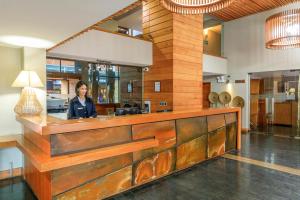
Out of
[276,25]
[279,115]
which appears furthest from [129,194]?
[279,115]

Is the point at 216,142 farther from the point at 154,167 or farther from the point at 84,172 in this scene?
the point at 84,172

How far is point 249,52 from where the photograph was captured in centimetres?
852

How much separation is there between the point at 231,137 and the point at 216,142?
0.81 metres

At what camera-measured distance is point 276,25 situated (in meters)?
5.06

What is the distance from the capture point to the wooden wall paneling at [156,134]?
127 inches

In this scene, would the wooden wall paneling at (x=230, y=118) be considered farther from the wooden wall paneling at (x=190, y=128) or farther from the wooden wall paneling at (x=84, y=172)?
the wooden wall paneling at (x=84, y=172)

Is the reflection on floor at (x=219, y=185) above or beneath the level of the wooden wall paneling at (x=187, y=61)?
beneath

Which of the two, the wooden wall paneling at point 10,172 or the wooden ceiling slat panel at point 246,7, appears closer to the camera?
the wooden wall paneling at point 10,172

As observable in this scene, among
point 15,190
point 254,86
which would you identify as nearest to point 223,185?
point 15,190

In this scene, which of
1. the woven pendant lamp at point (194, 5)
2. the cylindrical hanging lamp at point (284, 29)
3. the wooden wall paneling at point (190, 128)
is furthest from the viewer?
the cylindrical hanging lamp at point (284, 29)

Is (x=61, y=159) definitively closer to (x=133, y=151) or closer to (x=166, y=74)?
(x=133, y=151)

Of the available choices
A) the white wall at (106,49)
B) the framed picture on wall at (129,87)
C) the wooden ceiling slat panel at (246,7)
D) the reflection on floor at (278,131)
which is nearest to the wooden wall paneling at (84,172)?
the white wall at (106,49)

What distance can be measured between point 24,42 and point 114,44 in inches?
93.6

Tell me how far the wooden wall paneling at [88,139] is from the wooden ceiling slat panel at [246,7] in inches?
259
